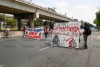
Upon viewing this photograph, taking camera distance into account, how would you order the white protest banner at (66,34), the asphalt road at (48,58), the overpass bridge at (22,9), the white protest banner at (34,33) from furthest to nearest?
the overpass bridge at (22,9) < the white protest banner at (34,33) < the white protest banner at (66,34) < the asphalt road at (48,58)

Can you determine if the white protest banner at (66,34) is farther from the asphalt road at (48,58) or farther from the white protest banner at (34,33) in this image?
the white protest banner at (34,33)

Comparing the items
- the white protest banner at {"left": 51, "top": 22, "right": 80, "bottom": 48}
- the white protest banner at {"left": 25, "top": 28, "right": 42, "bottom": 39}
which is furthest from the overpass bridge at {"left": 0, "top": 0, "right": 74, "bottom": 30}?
the white protest banner at {"left": 51, "top": 22, "right": 80, "bottom": 48}

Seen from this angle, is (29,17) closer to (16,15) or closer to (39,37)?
(16,15)

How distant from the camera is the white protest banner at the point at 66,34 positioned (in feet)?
39.2

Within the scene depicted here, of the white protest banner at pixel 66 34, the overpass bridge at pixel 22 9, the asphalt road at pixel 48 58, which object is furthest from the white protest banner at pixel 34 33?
the asphalt road at pixel 48 58

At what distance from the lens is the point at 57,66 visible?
Answer: 611cm

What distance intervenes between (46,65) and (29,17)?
129 ft

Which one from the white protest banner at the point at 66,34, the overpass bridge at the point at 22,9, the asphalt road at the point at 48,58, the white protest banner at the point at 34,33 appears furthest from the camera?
the overpass bridge at the point at 22,9

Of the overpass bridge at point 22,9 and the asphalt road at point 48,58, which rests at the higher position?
the overpass bridge at point 22,9

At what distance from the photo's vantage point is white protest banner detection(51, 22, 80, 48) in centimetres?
1196

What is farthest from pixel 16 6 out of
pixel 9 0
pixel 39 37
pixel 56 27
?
pixel 56 27

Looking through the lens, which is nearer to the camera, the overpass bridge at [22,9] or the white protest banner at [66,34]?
the white protest banner at [66,34]

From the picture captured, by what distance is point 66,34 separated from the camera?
1252 centimetres

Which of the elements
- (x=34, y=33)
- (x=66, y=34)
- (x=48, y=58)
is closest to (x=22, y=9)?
(x=34, y=33)
